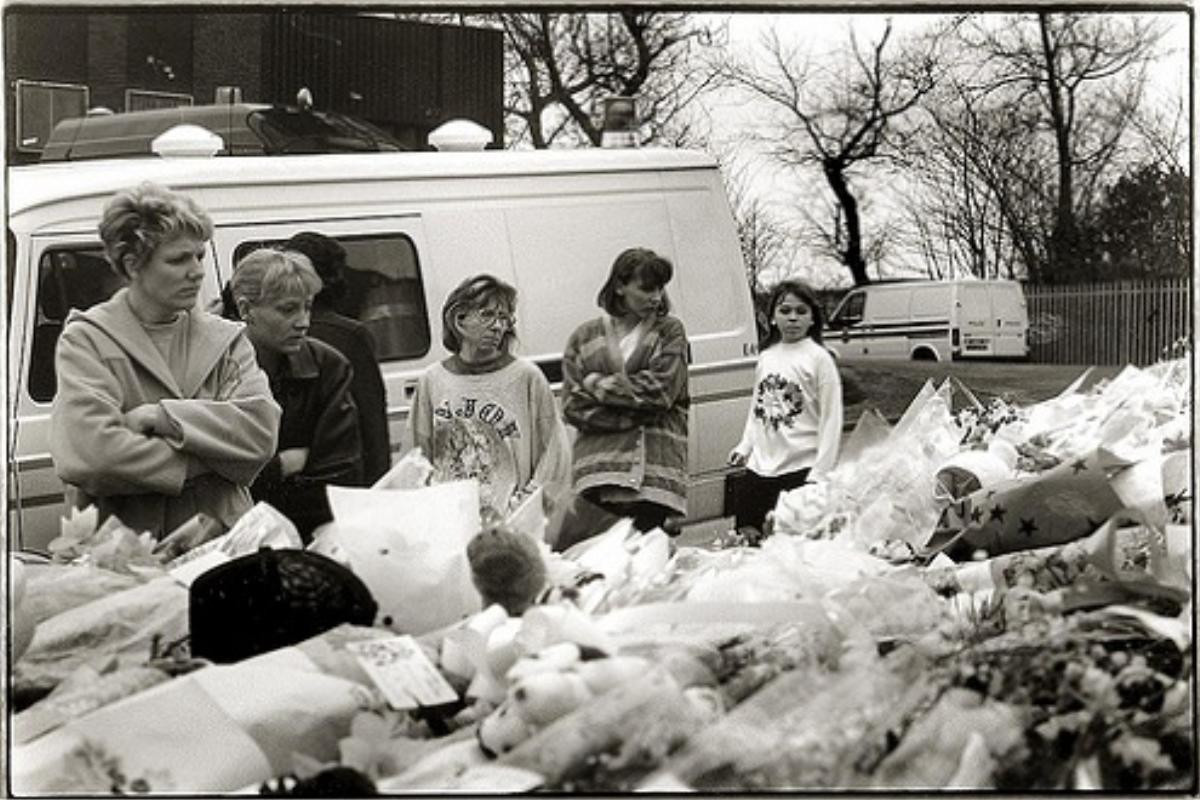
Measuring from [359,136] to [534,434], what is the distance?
1.94 feet

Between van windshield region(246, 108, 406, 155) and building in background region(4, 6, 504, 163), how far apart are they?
0.07ft

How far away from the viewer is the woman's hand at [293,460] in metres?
3.24

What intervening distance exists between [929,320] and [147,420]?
1.38 meters

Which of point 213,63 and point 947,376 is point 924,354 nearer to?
point 947,376

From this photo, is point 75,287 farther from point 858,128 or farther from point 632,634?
point 858,128

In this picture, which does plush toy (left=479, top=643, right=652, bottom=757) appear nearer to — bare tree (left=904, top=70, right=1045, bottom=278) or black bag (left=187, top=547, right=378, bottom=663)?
black bag (left=187, top=547, right=378, bottom=663)

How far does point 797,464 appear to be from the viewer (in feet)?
10.9

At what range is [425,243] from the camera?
10.6 ft

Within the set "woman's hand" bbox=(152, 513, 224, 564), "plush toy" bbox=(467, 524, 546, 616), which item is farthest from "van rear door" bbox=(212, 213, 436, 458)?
"woman's hand" bbox=(152, 513, 224, 564)

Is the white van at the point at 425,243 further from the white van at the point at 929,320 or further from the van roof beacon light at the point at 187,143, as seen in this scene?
the white van at the point at 929,320

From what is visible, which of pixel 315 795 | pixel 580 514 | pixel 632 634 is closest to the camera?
pixel 315 795

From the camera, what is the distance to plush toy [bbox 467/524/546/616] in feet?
10.3

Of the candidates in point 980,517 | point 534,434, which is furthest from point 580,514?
point 980,517

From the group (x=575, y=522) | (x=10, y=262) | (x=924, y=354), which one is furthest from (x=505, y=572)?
(x=10, y=262)
